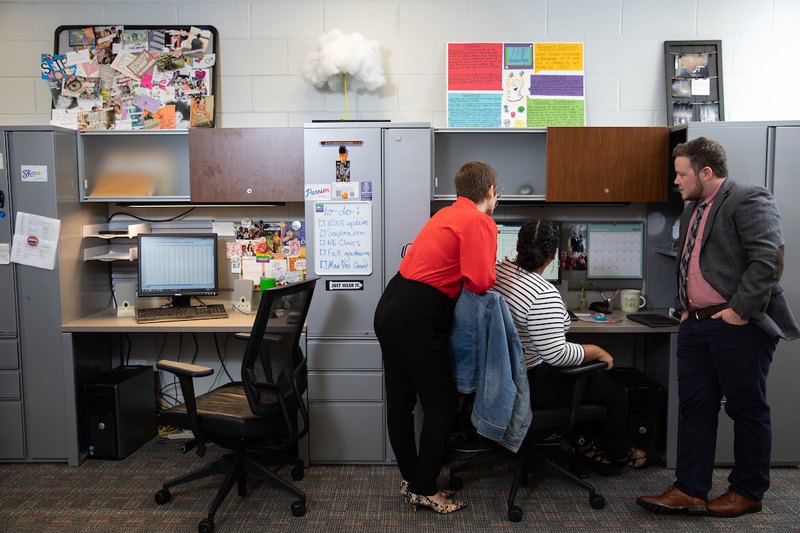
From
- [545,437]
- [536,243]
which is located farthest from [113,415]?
[536,243]

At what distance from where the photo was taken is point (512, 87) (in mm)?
2848

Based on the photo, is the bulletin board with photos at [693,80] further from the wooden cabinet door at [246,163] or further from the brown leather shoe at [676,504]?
the wooden cabinet door at [246,163]

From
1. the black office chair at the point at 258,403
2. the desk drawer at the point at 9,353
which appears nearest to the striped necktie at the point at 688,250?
the black office chair at the point at 258,403

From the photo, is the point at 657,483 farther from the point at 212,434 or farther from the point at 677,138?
the point at 212,434

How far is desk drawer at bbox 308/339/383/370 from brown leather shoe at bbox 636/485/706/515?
1305 mm

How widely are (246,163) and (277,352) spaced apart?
1.09 meters

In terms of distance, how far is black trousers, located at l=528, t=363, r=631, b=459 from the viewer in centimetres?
207

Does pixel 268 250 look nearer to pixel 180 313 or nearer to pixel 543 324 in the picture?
pixel 180 313

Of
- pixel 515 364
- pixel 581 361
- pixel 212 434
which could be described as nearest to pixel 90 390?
pixel 212 434

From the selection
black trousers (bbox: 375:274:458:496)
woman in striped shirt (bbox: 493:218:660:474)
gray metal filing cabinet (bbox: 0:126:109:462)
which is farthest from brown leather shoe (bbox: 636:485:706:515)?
gray metal filing cabinet (bbox: 0:126:109:462)

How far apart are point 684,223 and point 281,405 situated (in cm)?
187

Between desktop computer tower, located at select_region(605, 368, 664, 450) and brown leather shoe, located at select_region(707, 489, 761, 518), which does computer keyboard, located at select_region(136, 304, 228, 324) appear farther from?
brown leather shoe, located at select_region(707, 489, 761, 518)

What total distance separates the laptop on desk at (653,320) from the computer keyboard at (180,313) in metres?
2.14

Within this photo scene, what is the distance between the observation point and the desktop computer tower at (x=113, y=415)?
259 centimetres
